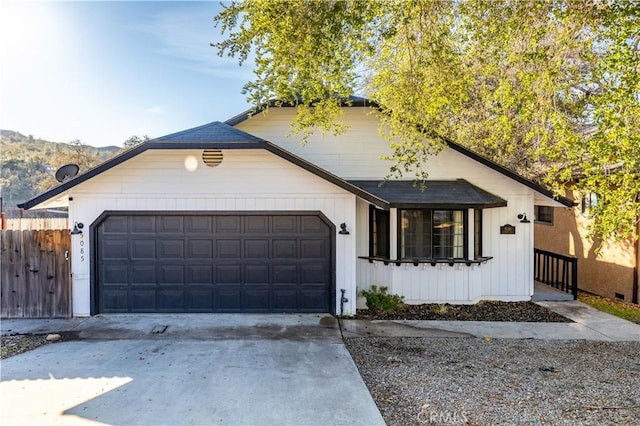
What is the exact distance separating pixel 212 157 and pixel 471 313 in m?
6.74

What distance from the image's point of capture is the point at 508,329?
23.7 feet

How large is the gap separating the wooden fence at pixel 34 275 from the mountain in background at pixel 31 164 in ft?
72.4

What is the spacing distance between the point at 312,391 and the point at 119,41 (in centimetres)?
1079

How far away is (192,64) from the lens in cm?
1237

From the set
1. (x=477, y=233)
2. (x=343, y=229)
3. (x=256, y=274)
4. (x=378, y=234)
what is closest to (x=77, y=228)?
(x=256, y=274)

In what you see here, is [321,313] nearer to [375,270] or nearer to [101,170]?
[375,270]

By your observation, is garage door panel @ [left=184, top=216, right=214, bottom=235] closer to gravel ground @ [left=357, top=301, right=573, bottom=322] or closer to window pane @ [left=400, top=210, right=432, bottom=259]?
gravel ground @ [left=357, top=301, right=573, bottom=322]

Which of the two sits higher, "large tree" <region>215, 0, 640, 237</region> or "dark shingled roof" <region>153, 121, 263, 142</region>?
"large tree" <region>215, 0, 640, 237</region>

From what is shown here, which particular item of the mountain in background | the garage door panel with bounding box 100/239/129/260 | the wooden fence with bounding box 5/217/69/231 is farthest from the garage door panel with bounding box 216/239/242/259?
the mountain in background

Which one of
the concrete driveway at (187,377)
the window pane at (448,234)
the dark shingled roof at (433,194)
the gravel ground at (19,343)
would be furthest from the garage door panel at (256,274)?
the window pane at (448,234)

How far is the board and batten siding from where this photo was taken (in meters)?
7.80

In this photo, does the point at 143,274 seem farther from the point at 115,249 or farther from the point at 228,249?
the point at 228,249

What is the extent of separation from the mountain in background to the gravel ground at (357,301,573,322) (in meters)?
26.8

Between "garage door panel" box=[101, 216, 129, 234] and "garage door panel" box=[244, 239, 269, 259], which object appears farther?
"garage door panel" box=[244, 239, 269, 259]
